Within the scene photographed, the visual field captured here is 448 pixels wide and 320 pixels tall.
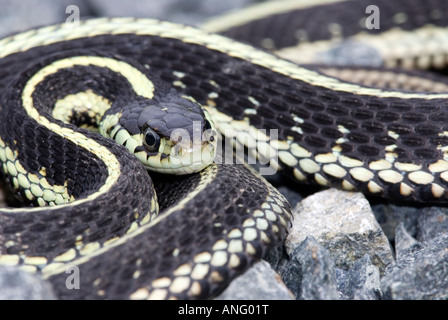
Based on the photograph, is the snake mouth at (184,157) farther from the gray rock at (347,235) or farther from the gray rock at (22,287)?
the gray rock at (22,287)

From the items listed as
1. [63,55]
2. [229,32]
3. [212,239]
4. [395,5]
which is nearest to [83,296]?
[212,239]

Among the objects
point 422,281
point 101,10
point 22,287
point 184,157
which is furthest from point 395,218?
point 101,10

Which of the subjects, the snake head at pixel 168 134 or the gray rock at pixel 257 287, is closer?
the gray rock at pixel 257 287

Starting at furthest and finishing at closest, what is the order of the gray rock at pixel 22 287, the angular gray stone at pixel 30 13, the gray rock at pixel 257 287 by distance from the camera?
the angular gray stone at pixel 30 13 → the gray rock at pixel 257 287 → the gray rock at pixel 22 287

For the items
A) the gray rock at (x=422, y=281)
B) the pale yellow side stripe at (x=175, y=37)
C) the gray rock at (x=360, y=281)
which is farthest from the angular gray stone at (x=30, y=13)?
the gray rock at (x=422, y=281)

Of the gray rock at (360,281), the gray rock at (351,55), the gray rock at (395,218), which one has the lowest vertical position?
the gray rock at (395,218)

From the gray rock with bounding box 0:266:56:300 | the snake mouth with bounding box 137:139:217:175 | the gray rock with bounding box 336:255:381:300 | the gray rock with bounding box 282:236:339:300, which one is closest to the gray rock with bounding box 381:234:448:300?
the gray rock with bounding box 336:255:381:300

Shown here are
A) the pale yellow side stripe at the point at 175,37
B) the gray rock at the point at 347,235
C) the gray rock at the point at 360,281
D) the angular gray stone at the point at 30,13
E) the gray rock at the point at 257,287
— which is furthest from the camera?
the angular gray stone at the point at 30,13
